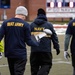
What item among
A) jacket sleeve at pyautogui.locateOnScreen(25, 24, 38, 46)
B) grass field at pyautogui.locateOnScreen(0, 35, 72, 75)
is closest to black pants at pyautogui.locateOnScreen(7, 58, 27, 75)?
jacket sleeve at pyautogui.locateOnScreen(25, 24, 38, 46)

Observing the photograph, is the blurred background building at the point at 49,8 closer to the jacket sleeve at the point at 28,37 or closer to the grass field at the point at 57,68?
the grass field at the point at 57,68

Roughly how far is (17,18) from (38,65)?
161 centimetres

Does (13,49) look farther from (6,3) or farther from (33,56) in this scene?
(6,3)

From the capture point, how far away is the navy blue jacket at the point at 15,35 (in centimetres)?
730

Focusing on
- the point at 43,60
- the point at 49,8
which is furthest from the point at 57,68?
the point at 49,8

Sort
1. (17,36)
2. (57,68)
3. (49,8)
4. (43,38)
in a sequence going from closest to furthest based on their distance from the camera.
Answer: (17,36) < (43,38) < (57,68) < (49,8)

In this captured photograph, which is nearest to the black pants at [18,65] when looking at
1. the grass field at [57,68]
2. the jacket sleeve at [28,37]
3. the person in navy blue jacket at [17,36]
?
the person in navy blue jacket at [17,36]

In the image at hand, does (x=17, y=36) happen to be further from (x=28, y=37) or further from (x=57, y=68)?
(x=57, y=68)

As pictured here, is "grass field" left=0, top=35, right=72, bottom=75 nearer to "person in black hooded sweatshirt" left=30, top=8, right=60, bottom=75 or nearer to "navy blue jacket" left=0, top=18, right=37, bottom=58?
"person in black hooded sweatshirt" left=30, top=8, right=60, bottom=75

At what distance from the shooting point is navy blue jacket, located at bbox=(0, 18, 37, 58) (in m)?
7.30

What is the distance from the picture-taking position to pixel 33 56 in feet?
27.7

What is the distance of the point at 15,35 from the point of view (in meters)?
7.32

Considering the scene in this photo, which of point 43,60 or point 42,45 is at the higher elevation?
point 42,45

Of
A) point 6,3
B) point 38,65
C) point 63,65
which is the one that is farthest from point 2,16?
point 38,65
